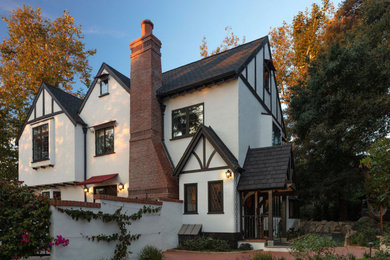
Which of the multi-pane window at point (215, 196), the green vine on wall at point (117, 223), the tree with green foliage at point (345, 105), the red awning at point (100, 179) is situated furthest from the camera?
the tree with green foliage at point (345, 105)

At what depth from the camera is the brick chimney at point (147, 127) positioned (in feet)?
44.1

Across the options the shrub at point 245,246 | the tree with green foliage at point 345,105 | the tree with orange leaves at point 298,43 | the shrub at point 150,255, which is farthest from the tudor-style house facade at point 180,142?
the tree with orange leaves at point 298,43

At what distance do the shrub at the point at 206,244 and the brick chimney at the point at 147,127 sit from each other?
2.30 meters

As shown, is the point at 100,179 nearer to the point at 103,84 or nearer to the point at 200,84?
the point at 103,84

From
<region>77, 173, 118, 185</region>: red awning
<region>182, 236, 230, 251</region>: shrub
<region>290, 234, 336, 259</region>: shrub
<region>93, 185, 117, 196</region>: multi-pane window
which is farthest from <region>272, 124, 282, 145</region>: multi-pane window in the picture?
<region>290, 234, 336, 259</region>: shrub

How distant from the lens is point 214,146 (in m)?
12.3

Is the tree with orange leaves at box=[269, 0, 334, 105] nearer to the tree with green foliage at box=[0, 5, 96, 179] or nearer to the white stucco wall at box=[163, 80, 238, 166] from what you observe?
the white stucco wall at box=[163, 80, 238, 166]

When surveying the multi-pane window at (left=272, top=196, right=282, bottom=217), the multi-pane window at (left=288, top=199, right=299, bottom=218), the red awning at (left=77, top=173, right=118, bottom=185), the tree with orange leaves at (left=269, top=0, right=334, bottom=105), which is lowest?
the multi-pane window at (left=288, top=199, right=299, bottom=218)

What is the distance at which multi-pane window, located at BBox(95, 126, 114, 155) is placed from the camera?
16.4 meters

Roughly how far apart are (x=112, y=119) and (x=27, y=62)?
13820mm

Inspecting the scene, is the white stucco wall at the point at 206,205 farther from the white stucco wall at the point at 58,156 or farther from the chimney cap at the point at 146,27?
the chimney cap at the point at 146,27

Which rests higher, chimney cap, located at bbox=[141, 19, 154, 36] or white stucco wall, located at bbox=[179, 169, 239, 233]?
chimney cap, located at bbox=[141, 19, 154, 36]

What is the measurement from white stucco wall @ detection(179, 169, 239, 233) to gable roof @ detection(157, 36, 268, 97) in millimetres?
4076

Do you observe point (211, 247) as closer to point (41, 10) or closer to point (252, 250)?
point (252, 250)
